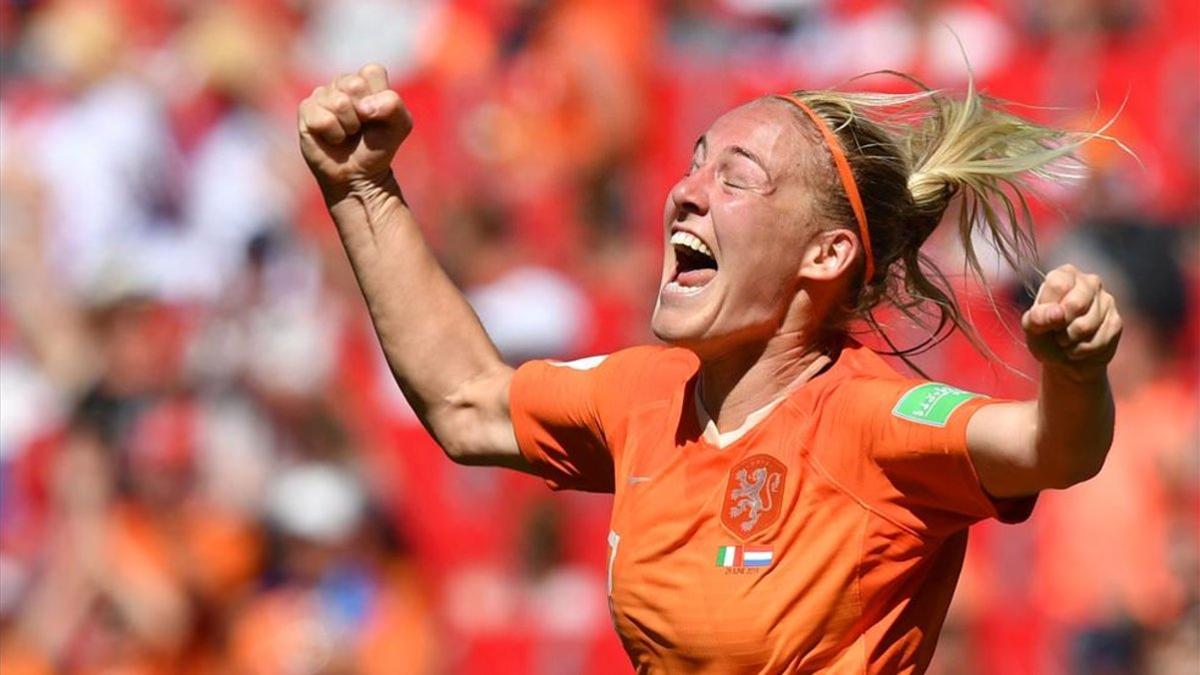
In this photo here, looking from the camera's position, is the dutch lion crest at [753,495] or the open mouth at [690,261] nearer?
the dutch lion crest at [753,495]

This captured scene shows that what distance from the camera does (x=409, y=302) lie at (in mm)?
3689

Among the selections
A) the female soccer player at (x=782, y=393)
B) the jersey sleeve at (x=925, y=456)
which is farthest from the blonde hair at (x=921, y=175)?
the jersey sleeve at (x=925, y=456)

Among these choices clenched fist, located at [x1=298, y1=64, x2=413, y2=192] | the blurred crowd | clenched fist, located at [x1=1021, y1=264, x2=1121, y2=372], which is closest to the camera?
clenched fist, located at [x1=1021, y1=264, x2=1121, y2=372]

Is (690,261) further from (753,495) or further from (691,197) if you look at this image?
(753,495)

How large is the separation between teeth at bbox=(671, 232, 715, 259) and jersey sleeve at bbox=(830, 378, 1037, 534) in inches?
14.2

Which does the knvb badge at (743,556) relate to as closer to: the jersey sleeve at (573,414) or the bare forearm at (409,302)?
the jersey sleeve at (573,414)

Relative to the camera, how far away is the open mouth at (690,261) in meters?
3.25

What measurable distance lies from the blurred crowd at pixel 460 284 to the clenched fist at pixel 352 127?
302 cm

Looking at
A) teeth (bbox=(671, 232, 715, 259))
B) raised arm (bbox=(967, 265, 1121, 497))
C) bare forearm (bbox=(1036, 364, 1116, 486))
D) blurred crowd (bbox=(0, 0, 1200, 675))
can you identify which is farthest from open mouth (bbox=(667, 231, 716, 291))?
blurred crowd (bbox=(0, 0, 1200, 675))

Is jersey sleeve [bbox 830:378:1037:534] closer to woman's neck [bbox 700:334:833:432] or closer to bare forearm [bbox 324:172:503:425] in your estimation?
woman's neck [bbox 700:334:833:432]

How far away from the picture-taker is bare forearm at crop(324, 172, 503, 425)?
12.1ft

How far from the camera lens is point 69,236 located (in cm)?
957

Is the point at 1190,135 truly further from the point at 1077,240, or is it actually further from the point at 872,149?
the point at 872,149

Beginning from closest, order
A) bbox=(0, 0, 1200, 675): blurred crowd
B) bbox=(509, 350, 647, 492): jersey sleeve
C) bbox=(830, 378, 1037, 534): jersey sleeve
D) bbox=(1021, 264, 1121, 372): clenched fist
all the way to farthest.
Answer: bbox=(1021, 264, 1121, 372): clenched fist
bbox=(830, 378, 1037, 534): jersey sleeve
bbox=(509, 350, 647, 492): jersey sleeve
bbox=(0, 0, 1200, 675): blurred crowd
